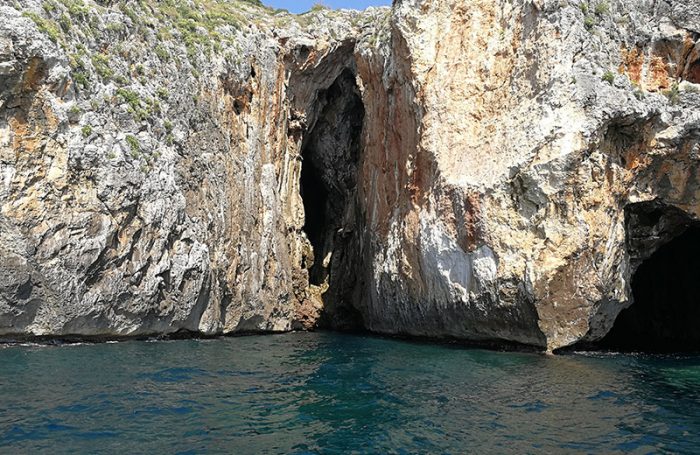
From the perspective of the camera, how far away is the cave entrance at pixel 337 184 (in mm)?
31634

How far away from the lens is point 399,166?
2436 cm

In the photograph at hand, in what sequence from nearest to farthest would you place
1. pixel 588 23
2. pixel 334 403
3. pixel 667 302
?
pixel 334 403 < pixel 588 23 < pixel 667 302

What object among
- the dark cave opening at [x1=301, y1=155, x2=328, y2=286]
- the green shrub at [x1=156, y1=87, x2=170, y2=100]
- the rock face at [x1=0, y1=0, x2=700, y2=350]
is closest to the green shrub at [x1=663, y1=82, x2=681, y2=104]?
the rock face at [x1=0, y1=0, x2=700, y2=350]

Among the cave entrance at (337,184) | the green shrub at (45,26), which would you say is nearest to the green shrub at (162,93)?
the green shrub at (45,26)

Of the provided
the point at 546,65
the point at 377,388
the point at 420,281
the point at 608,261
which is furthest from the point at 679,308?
the point at 377,388

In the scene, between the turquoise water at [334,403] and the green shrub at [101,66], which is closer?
the turquoise water at [334,403]

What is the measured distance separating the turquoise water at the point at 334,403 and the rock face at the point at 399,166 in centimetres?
255

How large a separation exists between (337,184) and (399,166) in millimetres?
9663

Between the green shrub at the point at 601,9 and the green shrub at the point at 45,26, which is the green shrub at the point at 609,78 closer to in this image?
the green shrub at the point at 601,9

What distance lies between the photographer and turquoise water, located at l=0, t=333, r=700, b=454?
8.21 m

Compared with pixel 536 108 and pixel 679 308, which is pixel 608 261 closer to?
pixel 536 108

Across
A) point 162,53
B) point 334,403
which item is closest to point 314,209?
point 162,53

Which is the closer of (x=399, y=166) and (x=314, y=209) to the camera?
(x=399, y=166)

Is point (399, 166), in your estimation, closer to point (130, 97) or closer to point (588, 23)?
point (588, 23)
